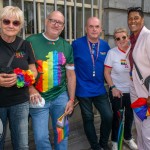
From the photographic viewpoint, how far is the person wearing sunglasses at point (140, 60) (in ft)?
9.75

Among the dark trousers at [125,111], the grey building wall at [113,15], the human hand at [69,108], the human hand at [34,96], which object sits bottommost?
the dark trousers at [125,111]

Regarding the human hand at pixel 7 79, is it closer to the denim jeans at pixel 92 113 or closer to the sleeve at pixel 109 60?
the denim jeans at pixel 92 113

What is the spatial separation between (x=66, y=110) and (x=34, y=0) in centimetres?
185

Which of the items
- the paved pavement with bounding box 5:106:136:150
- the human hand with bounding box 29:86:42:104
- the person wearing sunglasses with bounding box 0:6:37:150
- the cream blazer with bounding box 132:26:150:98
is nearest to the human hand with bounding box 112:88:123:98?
the cream blazer with bounding box 132:26:150:98

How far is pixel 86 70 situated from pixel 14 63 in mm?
1243

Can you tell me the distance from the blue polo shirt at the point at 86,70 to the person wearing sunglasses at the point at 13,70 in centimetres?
94

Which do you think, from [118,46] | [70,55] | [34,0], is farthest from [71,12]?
[70,55]

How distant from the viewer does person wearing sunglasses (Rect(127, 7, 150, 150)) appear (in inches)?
117

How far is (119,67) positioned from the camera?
3.64 meters

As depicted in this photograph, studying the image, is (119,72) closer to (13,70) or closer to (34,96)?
(34,96)

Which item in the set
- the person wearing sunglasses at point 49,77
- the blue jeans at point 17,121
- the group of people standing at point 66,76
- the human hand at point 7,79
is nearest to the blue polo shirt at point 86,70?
the group of people standing at point 66,76

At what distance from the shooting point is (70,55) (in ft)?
10.6

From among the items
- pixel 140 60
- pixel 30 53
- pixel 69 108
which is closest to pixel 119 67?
pixel 140 60

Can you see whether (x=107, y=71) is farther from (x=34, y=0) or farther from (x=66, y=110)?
(x=34, y=0)
